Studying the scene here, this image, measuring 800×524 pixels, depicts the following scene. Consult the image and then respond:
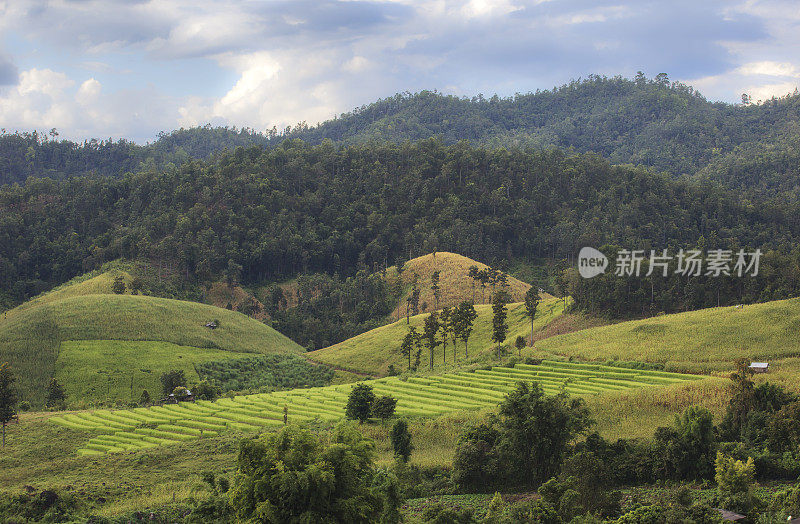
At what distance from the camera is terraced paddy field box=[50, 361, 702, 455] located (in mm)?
56500

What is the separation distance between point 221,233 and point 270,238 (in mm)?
12829

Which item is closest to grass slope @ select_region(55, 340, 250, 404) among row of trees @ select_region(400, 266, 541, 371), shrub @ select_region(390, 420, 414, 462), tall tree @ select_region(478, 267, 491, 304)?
row of trees @ select_region(400, 266, 541, 371)

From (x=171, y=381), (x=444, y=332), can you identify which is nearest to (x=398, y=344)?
(x=444, y=332)

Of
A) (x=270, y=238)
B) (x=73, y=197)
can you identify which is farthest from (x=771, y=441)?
(x=73, y=197)

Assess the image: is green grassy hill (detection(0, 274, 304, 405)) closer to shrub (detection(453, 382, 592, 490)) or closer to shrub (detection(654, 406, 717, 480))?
shrub (detection(453, 382, 592, 490))

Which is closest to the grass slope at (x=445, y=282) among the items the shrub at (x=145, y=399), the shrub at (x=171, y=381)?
the shrub at (x=171, y=381)

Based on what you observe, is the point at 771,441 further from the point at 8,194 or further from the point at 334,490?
the point at 8,194

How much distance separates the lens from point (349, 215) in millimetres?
182000

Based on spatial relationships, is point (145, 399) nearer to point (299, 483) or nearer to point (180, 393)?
point (180, 393)

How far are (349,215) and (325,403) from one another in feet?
393

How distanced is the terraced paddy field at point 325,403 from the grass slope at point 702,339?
481cm

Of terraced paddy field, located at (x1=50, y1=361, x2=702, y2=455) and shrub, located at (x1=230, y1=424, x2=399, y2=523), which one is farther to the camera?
terraced paddy field, located at (x1=50, y1=361, x2=702, y2=455)

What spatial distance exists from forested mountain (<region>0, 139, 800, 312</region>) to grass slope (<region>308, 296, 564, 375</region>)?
5350cm

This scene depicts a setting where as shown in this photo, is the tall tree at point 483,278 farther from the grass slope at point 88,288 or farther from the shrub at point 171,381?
the grass slope at point 88,288
